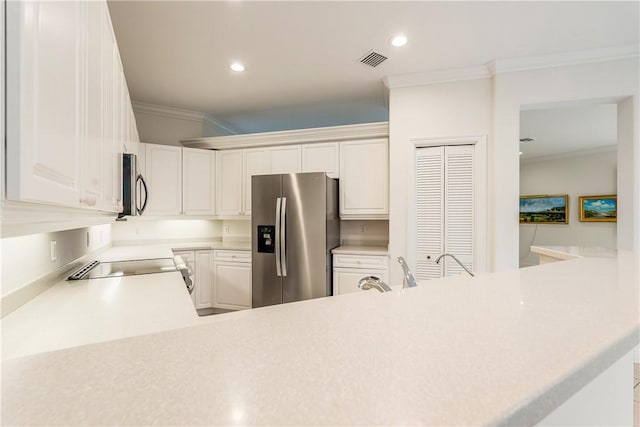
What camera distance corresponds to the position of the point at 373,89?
3236 millimetres

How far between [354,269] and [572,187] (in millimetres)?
5773

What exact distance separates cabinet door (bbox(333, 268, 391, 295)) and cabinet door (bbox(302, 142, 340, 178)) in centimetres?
113

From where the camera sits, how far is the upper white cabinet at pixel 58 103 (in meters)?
0.49

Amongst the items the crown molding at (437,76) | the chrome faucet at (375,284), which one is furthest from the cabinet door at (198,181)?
the chrome faucet at (375,284)

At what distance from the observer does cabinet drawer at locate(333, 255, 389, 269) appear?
300 cm

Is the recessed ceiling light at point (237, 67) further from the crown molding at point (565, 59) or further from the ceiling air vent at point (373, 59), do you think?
the crown molding at point (565, 59)

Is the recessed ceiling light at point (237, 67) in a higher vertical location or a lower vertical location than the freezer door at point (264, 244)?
higher

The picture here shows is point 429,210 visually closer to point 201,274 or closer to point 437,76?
point 437,76

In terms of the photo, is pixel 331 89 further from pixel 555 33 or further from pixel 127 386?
pixel 127 386

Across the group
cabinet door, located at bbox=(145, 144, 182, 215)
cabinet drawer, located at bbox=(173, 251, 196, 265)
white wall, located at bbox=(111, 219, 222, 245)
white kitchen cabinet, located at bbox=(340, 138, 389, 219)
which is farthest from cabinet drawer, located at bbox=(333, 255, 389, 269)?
cabinet door, located at bbox=(145, 144, 182, 215)

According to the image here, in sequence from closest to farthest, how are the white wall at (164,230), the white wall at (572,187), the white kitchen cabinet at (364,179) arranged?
1. the white kitchen cabinet at (364,179)
2. the white wall at (164,230)
3. the white wall at (572,187)

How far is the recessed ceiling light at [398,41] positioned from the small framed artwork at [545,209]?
584 centimetres

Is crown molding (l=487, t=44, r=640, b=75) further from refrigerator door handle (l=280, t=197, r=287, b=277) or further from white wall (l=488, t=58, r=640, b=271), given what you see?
refrigerator door handle (l=280, t=197, r=287, b=277)

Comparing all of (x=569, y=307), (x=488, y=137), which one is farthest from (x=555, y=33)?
(x=569, y=307)
